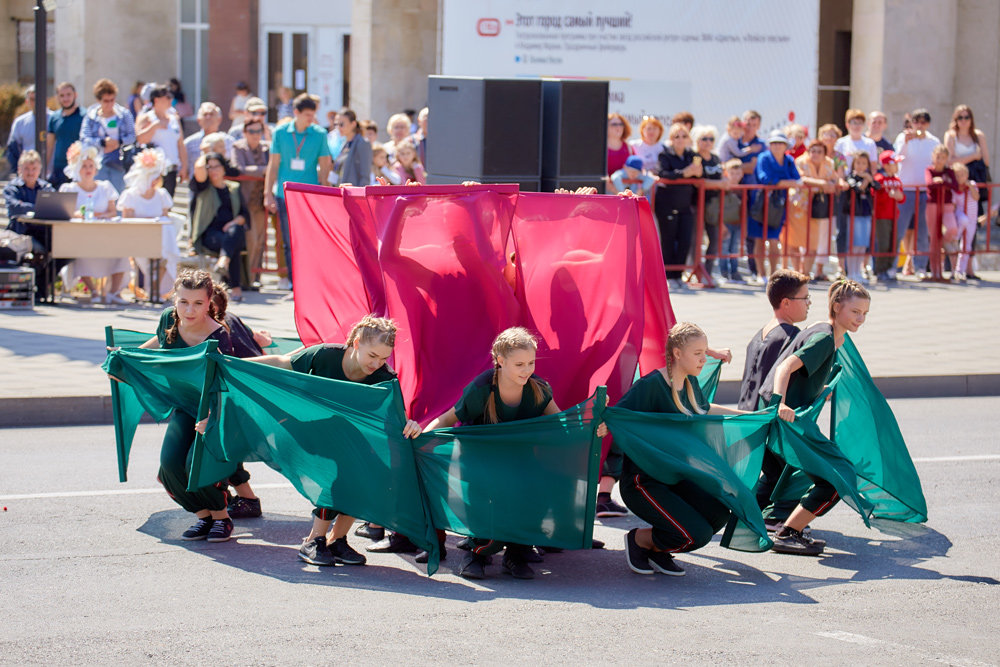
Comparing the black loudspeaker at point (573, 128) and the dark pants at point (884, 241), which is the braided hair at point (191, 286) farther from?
the dark pants at point (884, 241)

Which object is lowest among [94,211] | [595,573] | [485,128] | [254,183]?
[595,573]

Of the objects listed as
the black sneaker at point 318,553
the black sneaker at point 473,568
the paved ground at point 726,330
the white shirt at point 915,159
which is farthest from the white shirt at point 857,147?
the black sneaker at point 318,553

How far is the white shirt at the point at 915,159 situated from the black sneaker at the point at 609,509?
39.2ft

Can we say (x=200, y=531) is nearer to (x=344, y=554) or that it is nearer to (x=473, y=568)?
(x=344, y=554)

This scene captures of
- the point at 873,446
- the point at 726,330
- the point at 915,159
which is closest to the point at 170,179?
the point at 726,330

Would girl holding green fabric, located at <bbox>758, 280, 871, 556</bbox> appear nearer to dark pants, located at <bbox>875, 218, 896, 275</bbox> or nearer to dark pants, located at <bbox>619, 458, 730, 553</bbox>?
dark pants, located at <bbox>619, 458, 730, 553</bbox>

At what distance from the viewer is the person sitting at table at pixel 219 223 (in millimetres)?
15531

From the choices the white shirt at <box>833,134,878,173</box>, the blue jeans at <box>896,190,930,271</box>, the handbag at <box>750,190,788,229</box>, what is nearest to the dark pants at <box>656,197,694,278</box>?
the handbag at <box>750,190,788,229</box>

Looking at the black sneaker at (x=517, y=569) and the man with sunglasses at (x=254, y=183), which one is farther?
the man with sunglasses at (x=254, y=183)

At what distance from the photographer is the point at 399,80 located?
25.0 metres

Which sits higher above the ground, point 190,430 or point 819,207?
point 819,207

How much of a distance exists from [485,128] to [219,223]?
7429 millimetres

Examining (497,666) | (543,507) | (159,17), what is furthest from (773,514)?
(159,17)

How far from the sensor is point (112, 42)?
2864cm
